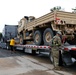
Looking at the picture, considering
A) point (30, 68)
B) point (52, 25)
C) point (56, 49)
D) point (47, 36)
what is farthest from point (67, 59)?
point (47, 36)

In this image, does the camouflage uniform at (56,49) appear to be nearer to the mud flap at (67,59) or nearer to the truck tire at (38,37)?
the mud flap at (67,59)

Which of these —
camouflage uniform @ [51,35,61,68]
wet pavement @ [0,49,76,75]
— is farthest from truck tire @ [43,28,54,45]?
camouflage uniform @ [51,35,61,68]

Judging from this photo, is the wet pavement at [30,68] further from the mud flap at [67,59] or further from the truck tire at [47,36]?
the truck tire at [47,36]

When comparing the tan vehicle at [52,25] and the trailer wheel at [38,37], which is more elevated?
the tan vehicle at [52,25]

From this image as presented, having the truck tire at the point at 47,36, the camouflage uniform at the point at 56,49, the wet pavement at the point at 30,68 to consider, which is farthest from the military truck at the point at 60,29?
the wet pavement at the point at 30,68

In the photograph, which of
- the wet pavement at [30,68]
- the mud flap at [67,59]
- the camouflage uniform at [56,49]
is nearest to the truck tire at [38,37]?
the wet pavement at [30,68]

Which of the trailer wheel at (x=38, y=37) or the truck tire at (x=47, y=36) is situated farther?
the trailer wheel at (x=38, y=37)

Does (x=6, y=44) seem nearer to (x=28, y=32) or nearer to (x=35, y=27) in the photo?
(x=28, y=32)

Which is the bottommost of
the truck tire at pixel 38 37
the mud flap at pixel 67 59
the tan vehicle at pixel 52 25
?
the mud flap at pixel 67 59

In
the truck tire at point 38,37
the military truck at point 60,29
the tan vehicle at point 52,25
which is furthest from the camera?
the truck tire at point 38,37

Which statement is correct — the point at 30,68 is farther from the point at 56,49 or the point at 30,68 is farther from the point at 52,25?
the point at 52,25

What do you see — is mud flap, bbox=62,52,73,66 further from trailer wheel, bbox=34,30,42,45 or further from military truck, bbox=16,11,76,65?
trailer wheel, bbox=34,30,42,45

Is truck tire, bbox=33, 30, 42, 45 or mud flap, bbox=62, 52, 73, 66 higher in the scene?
truck tire, bbox=33, 30, 42, 45

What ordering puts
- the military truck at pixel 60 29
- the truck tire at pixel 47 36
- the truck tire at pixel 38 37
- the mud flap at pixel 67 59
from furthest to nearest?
1. the truck tire at pixel 38 37
2. the truck tire at pixel 47 36
3. the military truck at pixel 60 29
4. the mud flap at pixel 67 59
